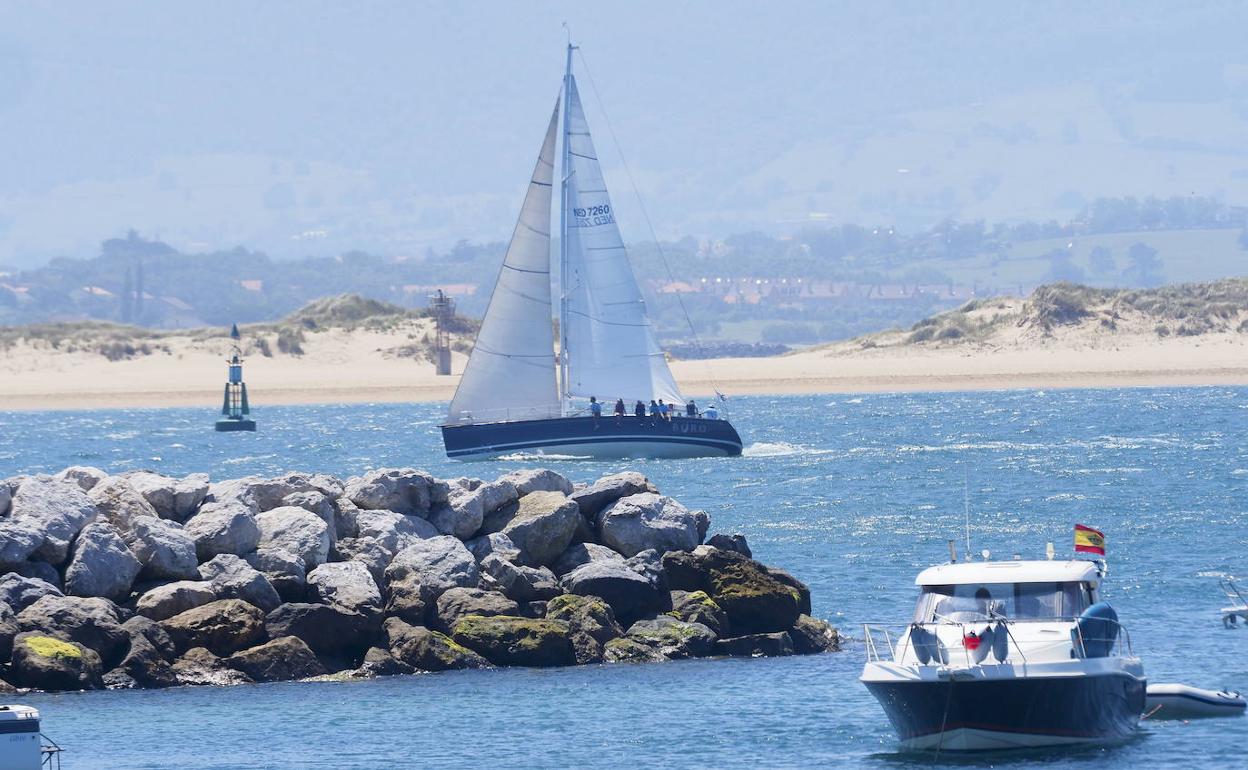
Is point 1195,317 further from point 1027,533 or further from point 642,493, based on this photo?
point 642,493

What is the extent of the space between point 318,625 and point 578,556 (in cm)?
422

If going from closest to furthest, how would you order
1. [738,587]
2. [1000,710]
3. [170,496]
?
[1000,710], [738,587], [170,496]

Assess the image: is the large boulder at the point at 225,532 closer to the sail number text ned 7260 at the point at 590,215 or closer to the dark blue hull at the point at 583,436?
the dark blue hull at the point at 583,436

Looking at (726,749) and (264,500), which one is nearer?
(726,749)

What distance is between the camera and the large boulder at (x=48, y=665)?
2664 cm

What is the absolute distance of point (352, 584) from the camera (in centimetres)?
2894

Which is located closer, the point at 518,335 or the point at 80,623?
the point at 80,623

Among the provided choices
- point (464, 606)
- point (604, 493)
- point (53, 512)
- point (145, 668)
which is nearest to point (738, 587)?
point (604, 493)

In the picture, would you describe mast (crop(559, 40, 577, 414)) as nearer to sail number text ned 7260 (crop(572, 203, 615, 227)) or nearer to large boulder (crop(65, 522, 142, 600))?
sail number text ned 7260 (crop(572, 203, 615, 227))

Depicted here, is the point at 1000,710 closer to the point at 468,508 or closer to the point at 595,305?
the point at 468,508

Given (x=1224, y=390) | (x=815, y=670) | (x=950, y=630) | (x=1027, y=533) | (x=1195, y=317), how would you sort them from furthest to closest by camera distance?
1. (x=1195, y=317)
2. (x=1224, y=390)
3. (x=1027, y=533)
4. (x=815, y=670)
5. (x=950, y=630)

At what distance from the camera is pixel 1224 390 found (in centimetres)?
10281

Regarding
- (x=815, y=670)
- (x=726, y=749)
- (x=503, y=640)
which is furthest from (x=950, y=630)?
(x=503, y=640)

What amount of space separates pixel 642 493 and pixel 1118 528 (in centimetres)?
1369
